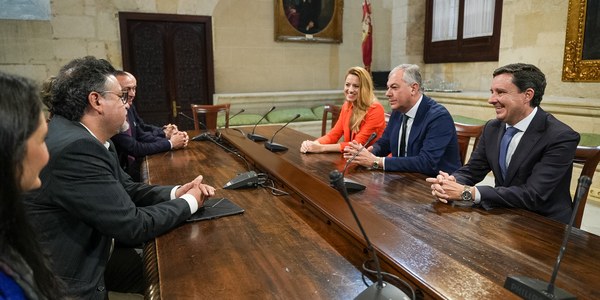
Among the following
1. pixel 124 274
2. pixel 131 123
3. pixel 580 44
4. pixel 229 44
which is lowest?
pixel 124 274

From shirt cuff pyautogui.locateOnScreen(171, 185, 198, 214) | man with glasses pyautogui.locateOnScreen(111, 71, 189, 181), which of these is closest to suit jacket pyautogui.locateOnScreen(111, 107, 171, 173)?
man with glasses pyautogui.locateOnScreen(111, 71, 189, 181)

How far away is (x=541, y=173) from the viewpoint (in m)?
1.76

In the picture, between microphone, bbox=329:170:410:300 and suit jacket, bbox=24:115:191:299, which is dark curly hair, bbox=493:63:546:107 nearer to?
microphone, bbox=329:170:410:300

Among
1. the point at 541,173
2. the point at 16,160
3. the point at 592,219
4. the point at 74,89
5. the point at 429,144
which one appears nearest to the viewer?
the point at 16,160

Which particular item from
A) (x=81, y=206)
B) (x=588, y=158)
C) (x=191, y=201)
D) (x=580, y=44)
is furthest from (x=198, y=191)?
(x=580, y=44)

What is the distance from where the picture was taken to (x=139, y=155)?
289cm

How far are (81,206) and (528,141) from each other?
1.76 m

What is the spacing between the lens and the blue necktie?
197cm

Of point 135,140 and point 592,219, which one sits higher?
point 135,140

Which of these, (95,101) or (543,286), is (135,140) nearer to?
(95,101)

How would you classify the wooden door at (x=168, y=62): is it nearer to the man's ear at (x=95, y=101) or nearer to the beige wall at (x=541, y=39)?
the beige wall at (x=541, y=39)

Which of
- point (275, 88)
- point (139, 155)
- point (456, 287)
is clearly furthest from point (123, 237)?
point (275, 88)

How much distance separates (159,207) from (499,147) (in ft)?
5.08

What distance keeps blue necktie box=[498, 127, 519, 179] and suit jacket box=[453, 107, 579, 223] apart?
6 centimetres
